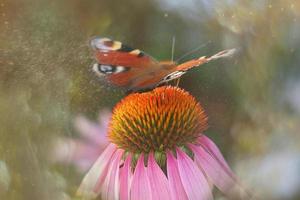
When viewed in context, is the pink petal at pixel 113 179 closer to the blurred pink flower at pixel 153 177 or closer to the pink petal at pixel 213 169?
the blurred pink flower at pixel 153 177

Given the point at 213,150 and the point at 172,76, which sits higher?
the point at 172,76

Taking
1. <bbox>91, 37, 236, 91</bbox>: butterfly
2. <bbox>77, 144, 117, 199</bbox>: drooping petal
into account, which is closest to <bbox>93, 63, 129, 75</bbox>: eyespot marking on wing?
<bbox>91, 37, 236, 91</bbox>: butterfly

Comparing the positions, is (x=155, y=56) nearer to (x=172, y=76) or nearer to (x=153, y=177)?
(x=172, y=76)

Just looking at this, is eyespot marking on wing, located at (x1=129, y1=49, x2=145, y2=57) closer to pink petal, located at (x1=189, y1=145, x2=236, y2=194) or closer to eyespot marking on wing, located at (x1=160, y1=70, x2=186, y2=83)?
eyespot marking on wing, located at (x1=160, y1=70, x2=186, y2=83)

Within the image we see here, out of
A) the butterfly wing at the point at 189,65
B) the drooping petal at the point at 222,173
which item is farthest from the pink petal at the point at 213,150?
the butterfly wing at the point at 189,65

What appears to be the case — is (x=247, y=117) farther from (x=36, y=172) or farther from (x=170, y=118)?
(x=36, y=172)

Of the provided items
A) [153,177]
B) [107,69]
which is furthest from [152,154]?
[107,69]

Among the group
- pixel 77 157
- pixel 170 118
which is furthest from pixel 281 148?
pixel 77 157
